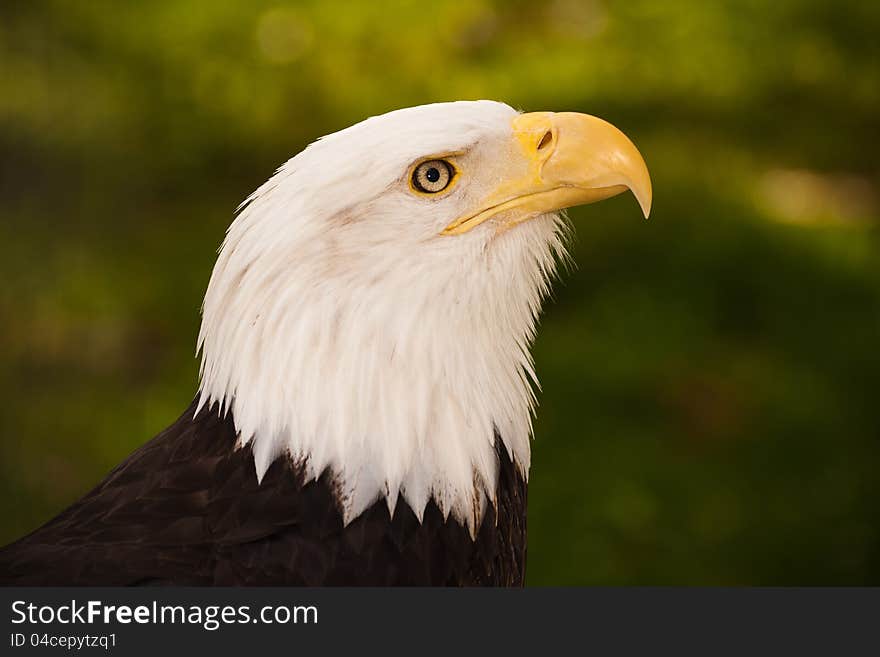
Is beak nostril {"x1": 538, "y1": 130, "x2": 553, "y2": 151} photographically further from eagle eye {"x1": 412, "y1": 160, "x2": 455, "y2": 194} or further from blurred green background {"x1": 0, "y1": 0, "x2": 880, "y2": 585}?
blurred green background {"x1": 0, "y1": 0, "x2": 880, "y2": 585}

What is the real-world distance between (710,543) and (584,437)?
0.58 meters

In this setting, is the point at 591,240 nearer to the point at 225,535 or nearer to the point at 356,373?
the point at 356,373

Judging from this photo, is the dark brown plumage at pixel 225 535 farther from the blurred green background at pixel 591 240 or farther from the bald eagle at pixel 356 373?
the blurred green background at pixel 591 240

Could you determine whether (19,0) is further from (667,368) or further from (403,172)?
(403,172)

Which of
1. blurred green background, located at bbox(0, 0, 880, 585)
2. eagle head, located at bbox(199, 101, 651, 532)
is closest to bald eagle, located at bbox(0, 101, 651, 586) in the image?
eagle head, located at bbox(199, 101, 651, 532)

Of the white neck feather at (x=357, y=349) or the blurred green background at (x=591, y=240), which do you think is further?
the blurred green background at (x=591, y=240)

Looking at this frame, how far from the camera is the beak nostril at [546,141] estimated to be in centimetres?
184

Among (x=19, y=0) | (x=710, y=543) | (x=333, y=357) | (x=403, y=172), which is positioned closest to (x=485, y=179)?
(x=403, y=172)

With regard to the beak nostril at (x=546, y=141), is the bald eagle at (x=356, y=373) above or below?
below

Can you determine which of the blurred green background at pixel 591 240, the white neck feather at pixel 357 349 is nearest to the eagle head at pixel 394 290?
the white neck feather at pixel 357 349

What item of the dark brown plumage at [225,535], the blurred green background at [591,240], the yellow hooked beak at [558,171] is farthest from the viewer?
the blurred green background at [591,240]

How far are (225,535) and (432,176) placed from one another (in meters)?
0.62

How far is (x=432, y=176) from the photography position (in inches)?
70.2

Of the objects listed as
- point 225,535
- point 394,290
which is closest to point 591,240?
point 394,290
